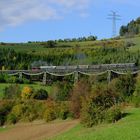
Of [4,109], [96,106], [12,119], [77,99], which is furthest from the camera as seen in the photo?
[4,109]

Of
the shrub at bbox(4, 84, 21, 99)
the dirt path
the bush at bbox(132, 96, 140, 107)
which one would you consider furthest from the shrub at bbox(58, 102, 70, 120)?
the shrub at bbox(4, 84, 21, 99)

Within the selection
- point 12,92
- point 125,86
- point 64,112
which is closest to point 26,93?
point 12,92

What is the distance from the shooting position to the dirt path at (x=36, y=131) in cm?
5169

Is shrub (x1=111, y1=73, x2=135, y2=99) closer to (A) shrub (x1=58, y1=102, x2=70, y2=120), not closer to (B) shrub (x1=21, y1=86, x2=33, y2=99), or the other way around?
(A) shrub (x1=58, y1=102, x2=70, y2=120)

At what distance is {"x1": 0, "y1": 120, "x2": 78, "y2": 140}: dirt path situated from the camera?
5169cm

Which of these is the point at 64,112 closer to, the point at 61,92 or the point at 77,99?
the point at 77,99

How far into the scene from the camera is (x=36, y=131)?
55375mm

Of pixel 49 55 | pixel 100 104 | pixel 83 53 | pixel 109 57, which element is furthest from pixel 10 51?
pixel 100 104

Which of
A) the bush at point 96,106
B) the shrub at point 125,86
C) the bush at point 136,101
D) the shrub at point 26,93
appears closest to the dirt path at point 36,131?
the bush at point 96,106

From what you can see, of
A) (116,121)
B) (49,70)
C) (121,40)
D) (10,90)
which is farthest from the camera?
(121,40)

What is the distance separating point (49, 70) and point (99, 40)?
6222 centimetres

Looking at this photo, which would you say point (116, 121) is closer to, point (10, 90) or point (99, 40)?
point (10, 90)

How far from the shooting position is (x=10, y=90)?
82938 millimetres

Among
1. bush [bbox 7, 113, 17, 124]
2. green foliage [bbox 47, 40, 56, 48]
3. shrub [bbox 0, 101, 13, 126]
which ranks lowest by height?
bush [bbox 7, 113, 17, 124]
